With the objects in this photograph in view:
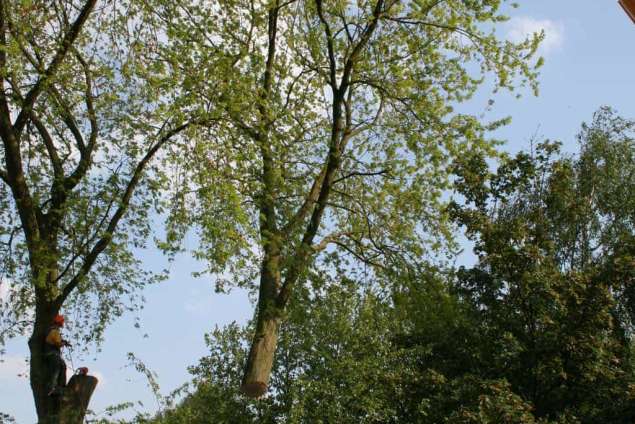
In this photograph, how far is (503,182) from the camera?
58.1 feet

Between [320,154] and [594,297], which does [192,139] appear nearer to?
[320,154]

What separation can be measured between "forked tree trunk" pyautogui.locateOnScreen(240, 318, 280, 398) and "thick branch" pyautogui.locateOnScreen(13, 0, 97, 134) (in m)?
5.56

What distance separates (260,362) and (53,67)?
6267 mm

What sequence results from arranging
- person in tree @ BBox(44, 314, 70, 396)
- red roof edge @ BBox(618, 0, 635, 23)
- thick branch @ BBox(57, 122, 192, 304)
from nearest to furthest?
red roof edge @ BBox(618, 0, 635, 23) < person in tree @ BBox(44, 314, 70, 396) < thick branch @ BBox(57, 122, 192, 304)

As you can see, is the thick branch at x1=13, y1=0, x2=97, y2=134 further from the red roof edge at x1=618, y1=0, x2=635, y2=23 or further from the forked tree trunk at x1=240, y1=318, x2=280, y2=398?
the red roof edge at x1=618, y1=0, x2=635, y2=23

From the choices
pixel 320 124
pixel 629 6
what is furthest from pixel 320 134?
pixel 629 6

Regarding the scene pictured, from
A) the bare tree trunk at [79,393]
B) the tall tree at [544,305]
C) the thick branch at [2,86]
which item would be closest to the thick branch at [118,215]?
the bare tree trunk at [79,393]

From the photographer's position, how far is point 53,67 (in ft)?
43.2

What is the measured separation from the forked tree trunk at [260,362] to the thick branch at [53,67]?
5.56m

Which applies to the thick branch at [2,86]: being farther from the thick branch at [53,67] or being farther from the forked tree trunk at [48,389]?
the forked tree trunk at [48,389]

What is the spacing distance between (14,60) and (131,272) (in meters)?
4.96

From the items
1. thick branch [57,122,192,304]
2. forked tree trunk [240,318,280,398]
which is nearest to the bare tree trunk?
thick branch [57,122,192,304]

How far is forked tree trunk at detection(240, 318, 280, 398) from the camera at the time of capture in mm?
14266

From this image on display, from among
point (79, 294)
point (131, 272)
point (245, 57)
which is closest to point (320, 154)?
point (245, 57)
